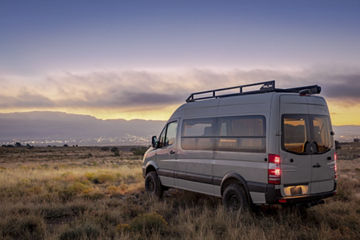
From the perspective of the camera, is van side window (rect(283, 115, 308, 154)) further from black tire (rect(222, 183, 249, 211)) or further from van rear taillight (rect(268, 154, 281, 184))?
black tire (rect(222, 183, 249, 211))

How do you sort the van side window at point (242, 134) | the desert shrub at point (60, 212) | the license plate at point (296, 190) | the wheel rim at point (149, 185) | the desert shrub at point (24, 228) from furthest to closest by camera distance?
the wheel rim at point (149, 185) < the desert shrub at point (60, 212) < the van side window at point (242, 134) < the license plate at point (296, 190) < the desert shrub at point (24, 228)

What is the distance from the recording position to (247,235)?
614cm

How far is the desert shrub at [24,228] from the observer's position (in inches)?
257

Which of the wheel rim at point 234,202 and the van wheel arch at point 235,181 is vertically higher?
the van wheel arch at point 235,181

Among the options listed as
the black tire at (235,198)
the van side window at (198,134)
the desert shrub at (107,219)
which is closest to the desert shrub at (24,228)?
the desert shrub at (107,219)

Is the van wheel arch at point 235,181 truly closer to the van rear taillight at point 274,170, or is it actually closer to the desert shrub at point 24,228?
the van rear taillight at point 274,170

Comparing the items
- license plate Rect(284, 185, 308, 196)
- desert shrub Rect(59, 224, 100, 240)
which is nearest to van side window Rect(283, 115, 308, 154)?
license plate Rect(284, 185, 308, 196)

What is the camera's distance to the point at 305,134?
7.57 m

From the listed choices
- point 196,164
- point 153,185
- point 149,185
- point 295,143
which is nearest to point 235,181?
point 196,164

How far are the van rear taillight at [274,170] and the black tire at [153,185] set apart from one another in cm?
456

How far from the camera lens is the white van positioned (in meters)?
7.16

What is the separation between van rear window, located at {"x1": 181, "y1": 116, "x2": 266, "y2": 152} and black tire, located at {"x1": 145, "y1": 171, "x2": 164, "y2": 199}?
1893mm

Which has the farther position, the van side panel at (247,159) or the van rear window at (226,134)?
the van rear window at (226,134)

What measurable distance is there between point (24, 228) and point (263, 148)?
5189 millimetres
